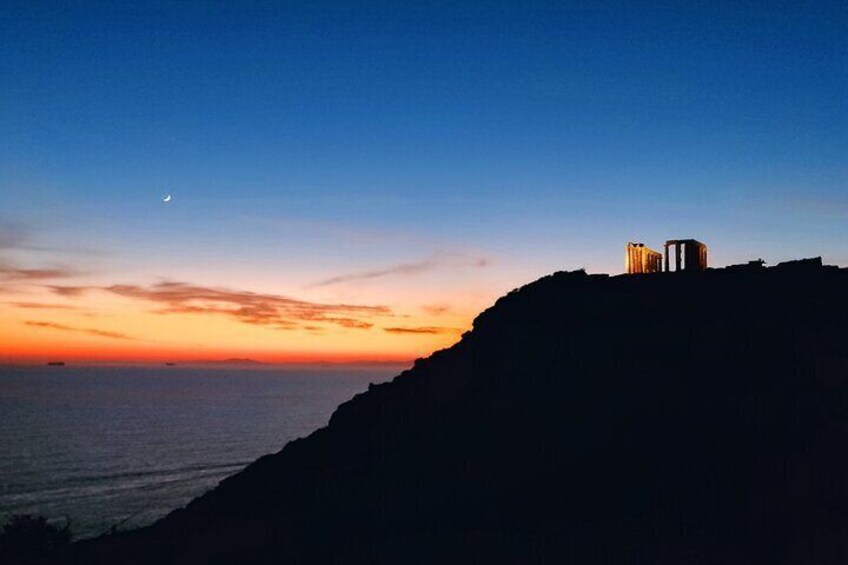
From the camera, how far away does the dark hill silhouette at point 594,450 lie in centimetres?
2356

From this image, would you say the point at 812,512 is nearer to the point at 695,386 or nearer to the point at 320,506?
the point at 695,386

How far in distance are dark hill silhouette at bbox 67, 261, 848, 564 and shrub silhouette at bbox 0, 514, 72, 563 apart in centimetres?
275

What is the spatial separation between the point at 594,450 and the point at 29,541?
3119 centimetres

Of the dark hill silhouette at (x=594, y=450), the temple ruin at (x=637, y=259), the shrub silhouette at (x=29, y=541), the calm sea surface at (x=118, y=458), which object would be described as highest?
the temple ruin at (x=637, y=259)

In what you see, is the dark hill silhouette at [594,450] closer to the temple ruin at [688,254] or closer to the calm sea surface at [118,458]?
the temple ruin at [688,254]

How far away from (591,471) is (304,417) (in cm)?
17948

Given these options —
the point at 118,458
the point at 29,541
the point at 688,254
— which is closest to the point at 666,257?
the point at 688,254

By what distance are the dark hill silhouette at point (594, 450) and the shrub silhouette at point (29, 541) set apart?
108 inches

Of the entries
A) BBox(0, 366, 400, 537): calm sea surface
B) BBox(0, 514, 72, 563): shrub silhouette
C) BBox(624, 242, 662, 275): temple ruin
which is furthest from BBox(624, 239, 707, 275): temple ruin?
BBox(0, 366, 400, 537): calm sea surface

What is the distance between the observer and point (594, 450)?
2769 cm

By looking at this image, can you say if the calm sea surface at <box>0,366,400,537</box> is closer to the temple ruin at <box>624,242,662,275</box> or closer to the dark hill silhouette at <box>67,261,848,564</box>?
the dark hill silhouette at <box>67,261,848,564</box>

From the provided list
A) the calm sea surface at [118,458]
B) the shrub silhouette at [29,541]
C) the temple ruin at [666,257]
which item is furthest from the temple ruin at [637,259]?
the calm sea surface at [118,458]

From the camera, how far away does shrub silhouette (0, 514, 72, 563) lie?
1348 inches

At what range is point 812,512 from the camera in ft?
73.3
